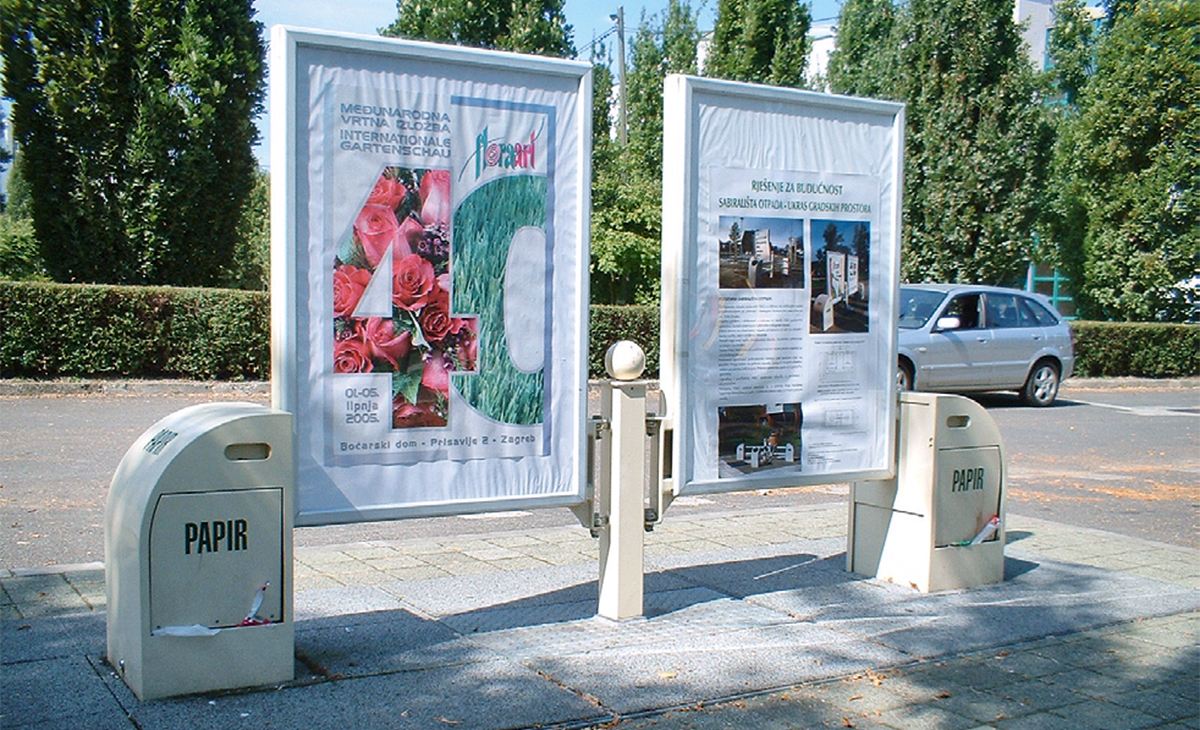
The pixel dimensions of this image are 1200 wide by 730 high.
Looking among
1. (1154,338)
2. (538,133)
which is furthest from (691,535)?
(1154,338)

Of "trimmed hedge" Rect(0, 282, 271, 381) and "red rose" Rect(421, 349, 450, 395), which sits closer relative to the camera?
"red rose" Rect(421, 349, 450, 395)

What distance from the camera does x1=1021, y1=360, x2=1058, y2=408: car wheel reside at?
17453 millimetres

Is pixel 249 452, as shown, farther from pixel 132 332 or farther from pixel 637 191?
pixel 637 191

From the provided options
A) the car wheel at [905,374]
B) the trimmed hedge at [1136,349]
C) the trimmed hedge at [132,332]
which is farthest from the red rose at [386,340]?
the trimmed hedge at [1136,349]

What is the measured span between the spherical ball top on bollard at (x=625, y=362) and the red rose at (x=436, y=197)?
995mm

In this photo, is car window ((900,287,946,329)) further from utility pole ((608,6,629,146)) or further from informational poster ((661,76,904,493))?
utility pole ((608,6,629,146))

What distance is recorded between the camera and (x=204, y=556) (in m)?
4.21

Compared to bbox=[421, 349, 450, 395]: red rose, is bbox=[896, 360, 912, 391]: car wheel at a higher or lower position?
lower

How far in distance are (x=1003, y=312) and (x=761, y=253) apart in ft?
41.2

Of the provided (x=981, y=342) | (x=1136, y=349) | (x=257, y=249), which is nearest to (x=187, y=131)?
(x=981, y=342)

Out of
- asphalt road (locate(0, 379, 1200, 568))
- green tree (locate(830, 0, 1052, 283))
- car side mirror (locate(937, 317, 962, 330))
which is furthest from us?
green tree (locate(830, 0, 1052, 283))

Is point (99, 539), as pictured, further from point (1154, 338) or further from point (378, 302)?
point (1154, 338)

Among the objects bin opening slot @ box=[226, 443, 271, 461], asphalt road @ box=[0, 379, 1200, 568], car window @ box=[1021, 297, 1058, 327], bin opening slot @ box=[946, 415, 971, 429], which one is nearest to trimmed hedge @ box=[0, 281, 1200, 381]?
asphalt road @ box=[0, 379, 1200, 568]

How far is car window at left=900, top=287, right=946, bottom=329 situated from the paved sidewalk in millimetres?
9147
